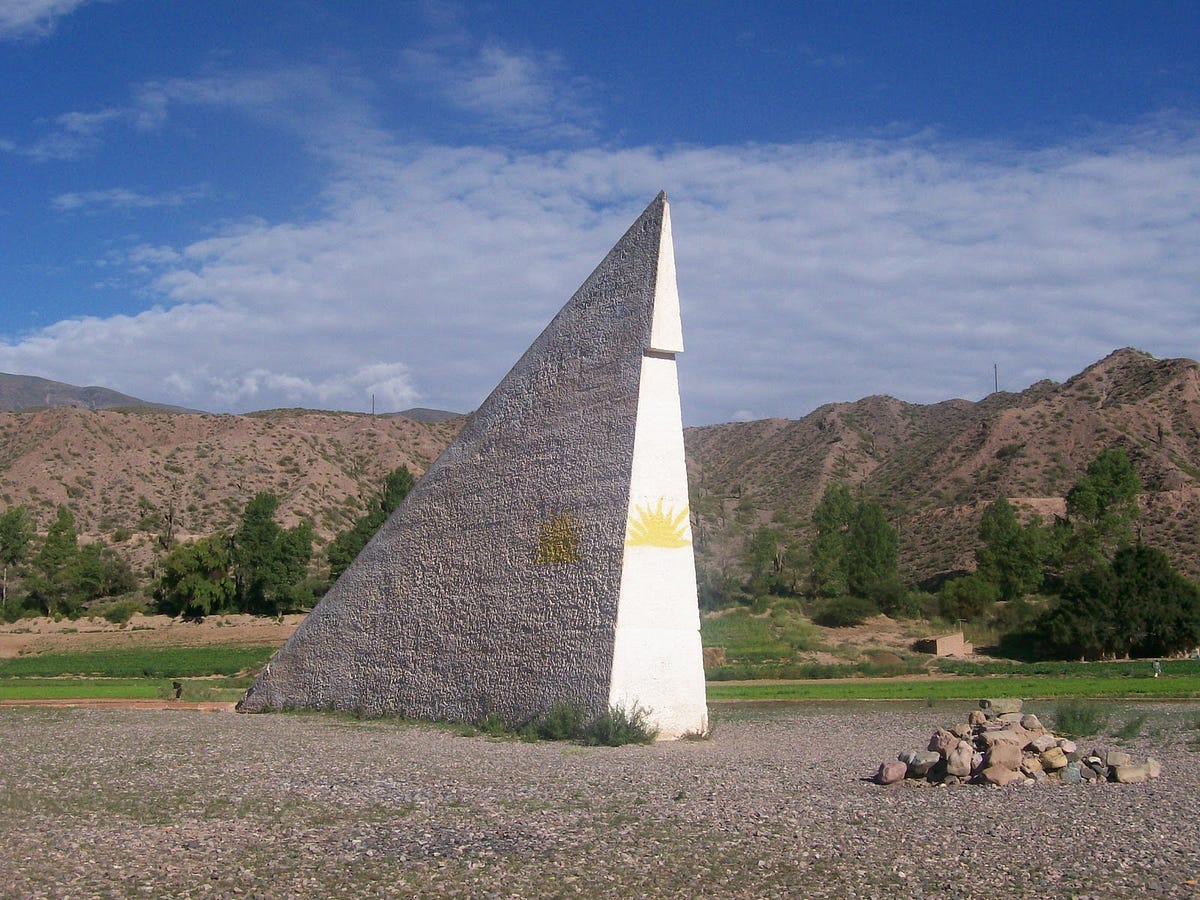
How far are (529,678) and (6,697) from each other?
15438 mm

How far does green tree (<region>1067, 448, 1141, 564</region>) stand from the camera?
52375 millimetres

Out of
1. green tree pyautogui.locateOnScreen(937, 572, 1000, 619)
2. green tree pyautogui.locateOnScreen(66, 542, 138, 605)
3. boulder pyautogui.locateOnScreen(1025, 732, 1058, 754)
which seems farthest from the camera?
green tree pyautogui.locateOnScreen(66, 542, 138, 605)

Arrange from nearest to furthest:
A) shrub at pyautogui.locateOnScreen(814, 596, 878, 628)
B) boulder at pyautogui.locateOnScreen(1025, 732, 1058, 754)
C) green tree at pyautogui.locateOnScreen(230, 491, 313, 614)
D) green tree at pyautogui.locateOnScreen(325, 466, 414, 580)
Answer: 1. boulder at pyautogui.locateOnScreen(1025, 732, 1058, 754)
2. shrub at pyautogui.locateOnScreen(814, 596, 878, 628)
3. green tree at pyautogui.locateOnScreen(325, 466, 414, 580)
4. green tree at pyautogui.locateOnScreen(230, 491, 313, 614)

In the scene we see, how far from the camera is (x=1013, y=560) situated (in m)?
51.7

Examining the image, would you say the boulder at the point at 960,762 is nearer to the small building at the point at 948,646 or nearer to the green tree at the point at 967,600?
the small building at the point at 948,646

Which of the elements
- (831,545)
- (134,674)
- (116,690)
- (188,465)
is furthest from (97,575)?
(831,545)

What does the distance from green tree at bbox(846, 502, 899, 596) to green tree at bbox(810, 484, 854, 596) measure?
1.33 ft

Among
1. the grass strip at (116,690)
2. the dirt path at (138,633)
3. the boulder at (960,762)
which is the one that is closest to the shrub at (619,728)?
the boulder at (960,762)

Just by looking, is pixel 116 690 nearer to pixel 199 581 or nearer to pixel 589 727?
pixel 589 727

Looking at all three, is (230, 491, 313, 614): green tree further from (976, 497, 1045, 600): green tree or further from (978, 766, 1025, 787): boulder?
(978, 766, 1025, 787): boulder

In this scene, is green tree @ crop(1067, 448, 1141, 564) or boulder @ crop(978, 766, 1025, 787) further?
green tree @ crop(1067, 448, 1141, 564)

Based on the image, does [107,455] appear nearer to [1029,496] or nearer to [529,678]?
[1029,496]

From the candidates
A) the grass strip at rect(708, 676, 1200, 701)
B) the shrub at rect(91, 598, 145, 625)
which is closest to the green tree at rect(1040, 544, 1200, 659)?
the grass strip at rect(708, 676, 1200, 701)

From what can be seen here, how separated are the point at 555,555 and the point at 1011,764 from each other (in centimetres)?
679
